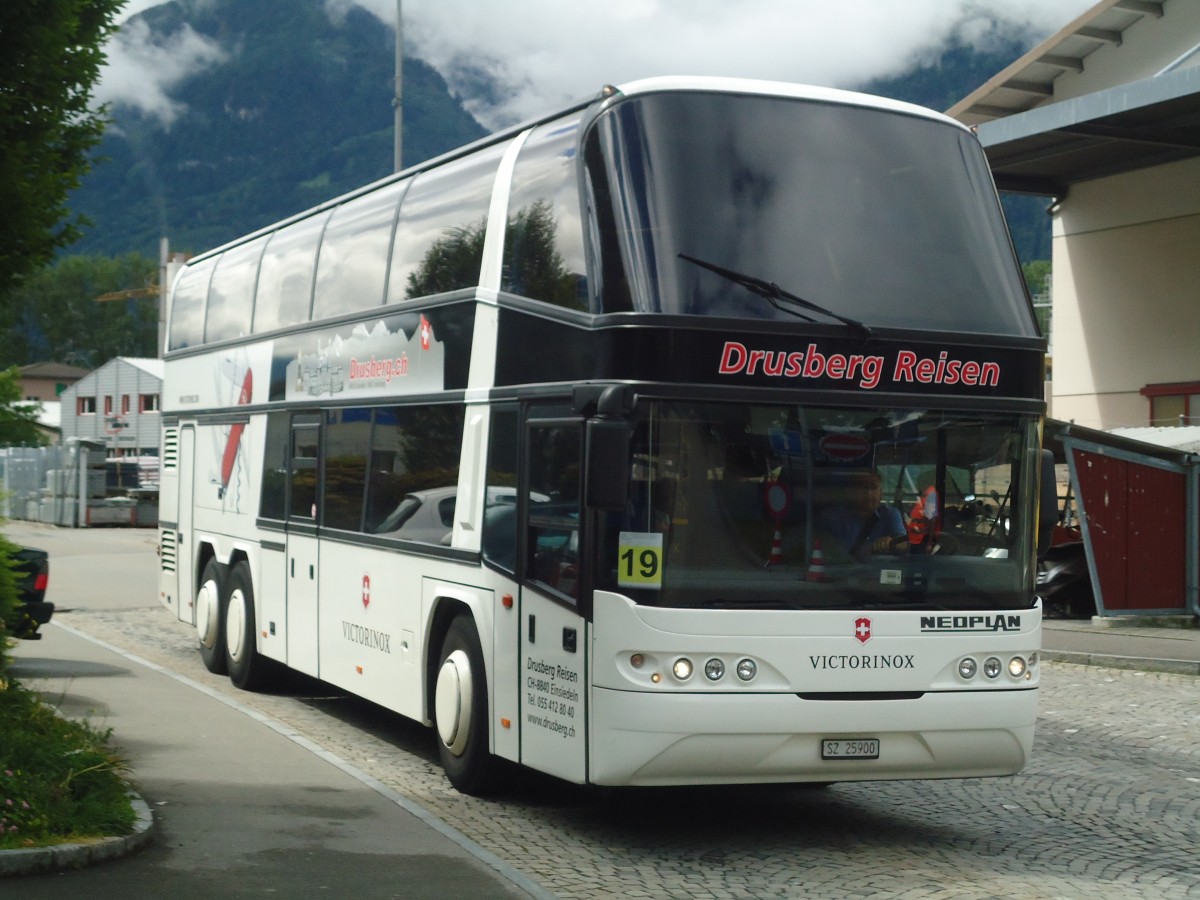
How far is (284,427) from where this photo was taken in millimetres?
13492

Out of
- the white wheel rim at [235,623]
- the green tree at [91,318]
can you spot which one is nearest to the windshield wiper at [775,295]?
the white wheel rim at [235,623]

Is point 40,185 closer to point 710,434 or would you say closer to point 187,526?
point 710,434

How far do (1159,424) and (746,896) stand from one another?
21658 millimetres

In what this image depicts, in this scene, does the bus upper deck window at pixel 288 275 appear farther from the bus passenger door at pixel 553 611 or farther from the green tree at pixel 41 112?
the bus passenger door at pixel 553 611

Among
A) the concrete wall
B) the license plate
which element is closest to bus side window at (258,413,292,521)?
the license plate

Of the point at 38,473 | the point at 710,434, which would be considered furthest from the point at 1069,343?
the point at 38,473

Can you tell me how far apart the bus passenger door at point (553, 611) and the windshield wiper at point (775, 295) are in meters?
1.04

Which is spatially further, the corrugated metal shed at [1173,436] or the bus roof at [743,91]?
the corrugated metal shed at [1173,436]

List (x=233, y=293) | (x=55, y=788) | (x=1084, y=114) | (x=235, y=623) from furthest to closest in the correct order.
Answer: (x=1084, y=114) → (x=233, y=293) → (x=235, y=623) → (x=55, y=788)

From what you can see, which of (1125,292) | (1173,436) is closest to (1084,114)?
(1173,436)

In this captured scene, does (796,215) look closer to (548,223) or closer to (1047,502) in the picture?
(548,223)

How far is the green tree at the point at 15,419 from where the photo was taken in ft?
28.3

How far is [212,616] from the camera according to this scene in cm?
1531

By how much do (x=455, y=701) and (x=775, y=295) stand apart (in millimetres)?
3119
